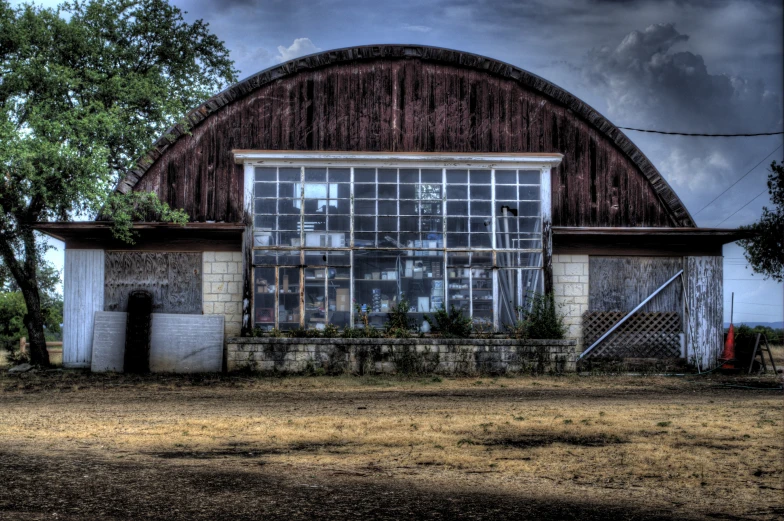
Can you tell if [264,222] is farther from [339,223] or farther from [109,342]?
[109,342]

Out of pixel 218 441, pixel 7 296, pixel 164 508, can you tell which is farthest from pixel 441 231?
pixel 7 296

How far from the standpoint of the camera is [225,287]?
19.2 metres

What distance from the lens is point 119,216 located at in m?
18.2

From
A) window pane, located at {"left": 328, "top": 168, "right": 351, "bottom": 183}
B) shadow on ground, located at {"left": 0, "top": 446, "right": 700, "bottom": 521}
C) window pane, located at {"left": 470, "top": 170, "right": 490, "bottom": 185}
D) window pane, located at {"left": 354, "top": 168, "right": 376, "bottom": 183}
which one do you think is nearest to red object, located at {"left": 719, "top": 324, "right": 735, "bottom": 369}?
window pane, located at {"left": 470, "top": 170, "right": 490, "bottom": 185}

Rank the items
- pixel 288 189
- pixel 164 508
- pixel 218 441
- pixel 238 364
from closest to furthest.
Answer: pixel 164 508, pixel 218 441, pixel 238 364, pixel 288 189

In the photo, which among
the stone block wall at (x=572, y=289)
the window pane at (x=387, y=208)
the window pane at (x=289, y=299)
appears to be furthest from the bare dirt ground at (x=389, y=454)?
the window pane at (x=387, y=208)

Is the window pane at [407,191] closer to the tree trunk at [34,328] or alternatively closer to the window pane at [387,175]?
the window pane at [387,175]

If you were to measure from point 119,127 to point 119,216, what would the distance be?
7.96 feet

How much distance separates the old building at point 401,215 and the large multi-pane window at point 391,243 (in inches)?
1.3

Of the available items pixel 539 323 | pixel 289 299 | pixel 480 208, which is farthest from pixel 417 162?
pixel 539 323

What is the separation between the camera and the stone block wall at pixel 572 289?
64.2 feet

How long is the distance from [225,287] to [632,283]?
987 centimetres

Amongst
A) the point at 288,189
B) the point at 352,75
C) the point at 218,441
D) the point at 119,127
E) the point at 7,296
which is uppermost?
the point at 352,75

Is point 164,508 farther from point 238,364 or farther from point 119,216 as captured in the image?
point 119,216
